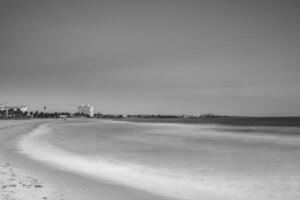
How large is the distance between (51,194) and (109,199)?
4.95 ft

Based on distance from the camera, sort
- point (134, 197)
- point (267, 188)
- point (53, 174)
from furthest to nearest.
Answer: point (53, 174)
point (267, 188)
point (134, 197)

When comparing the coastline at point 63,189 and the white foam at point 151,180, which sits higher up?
the coastline at point 63,189

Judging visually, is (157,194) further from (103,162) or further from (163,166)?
(103,162)

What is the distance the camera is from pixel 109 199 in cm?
677

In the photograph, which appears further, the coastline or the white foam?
the white foam

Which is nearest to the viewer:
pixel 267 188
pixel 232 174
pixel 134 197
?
pixel 134 197

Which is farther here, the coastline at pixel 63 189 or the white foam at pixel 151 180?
the white foam at pixel 151 180

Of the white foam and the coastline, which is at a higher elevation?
the coastline

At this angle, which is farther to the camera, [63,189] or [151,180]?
[151,180]

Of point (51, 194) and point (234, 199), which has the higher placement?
point (51, 194)

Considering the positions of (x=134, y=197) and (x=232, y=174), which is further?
(x=232, y=174)

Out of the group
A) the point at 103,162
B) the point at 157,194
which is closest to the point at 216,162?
the point at 103,162

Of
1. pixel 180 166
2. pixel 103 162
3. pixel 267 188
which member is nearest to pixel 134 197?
pixel 267 188

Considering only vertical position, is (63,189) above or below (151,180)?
above
